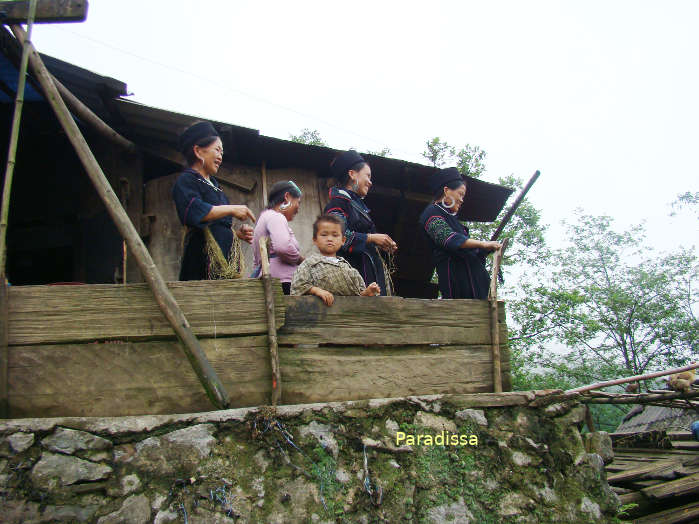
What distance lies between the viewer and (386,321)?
128 inches

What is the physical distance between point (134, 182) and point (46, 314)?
3094 millimetres

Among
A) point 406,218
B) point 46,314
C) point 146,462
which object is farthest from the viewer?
point 406,218

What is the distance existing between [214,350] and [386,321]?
40.6 inches

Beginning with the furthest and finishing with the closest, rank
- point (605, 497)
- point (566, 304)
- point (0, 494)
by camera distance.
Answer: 1. point (566, 304)
2. point (605, 497)
3. point (0, 494)

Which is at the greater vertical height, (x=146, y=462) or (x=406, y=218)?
(x=406, y=218)

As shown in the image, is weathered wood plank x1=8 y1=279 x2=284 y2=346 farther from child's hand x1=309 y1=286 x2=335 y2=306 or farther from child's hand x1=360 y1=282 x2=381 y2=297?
child's hand x1=360 y1=282 x2=381 y2=297

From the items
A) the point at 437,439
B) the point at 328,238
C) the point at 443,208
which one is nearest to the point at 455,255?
the point at 443,208

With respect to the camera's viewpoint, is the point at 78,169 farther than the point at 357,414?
Yes

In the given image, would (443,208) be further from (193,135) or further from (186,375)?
(186,375)

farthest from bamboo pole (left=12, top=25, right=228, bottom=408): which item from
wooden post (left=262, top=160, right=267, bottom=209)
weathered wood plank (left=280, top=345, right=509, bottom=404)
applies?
wooden post (left=262, top=160, right=267, bottom=209)

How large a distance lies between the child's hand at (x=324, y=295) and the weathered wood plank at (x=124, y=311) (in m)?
0.27

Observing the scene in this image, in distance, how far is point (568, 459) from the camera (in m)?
3.21

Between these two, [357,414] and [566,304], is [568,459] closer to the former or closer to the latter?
[357,414]

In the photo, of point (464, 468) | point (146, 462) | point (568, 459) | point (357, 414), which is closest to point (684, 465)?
point (568, 459)
